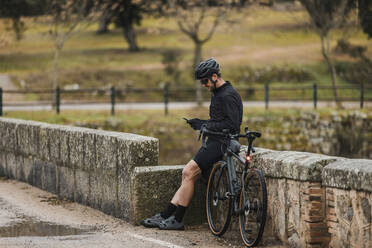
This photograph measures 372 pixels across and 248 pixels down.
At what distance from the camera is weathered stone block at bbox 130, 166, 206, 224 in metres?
8.77

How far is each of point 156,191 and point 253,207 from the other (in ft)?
5.59

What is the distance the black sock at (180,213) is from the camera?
8.48 meters

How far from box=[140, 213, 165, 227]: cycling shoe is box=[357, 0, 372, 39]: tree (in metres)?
25.6

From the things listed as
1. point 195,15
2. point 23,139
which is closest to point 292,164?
point 23,139

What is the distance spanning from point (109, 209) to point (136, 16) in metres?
36.8

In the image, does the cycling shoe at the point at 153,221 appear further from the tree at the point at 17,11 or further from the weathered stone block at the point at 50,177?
the tree at the point at 17,11

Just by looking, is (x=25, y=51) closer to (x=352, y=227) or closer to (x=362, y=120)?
(x=362, y=120)

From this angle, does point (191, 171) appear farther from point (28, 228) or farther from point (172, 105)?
point (172, 105)

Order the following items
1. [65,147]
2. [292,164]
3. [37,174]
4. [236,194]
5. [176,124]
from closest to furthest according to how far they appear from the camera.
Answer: [292,164] → [236,194] → [65,147] → [37,174] → [176,124]

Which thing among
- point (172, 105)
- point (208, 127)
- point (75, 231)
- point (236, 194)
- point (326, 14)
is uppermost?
point (326, 14)

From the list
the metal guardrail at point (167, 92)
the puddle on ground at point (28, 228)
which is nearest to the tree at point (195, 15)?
the metal guardrail at point (167, 92)

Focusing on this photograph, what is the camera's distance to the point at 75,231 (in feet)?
28.0

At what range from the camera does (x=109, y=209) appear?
9531mm

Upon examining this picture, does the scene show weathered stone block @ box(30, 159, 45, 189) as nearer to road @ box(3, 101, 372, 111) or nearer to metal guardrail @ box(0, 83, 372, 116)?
metal guardrail @ box(0, 83, 372, 116)
